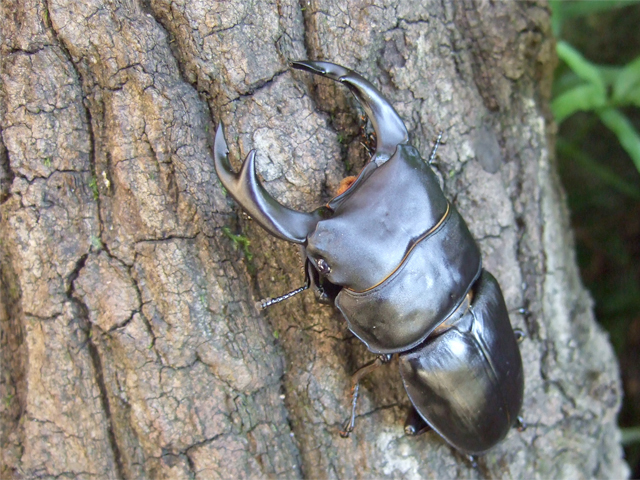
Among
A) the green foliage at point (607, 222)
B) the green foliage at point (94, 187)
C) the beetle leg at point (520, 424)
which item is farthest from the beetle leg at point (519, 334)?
the green foliage at point (94, 187)

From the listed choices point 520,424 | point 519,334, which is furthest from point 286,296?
point 520,424

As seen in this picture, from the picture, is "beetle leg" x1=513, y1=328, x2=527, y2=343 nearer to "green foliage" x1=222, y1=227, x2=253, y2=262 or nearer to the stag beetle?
the stag beetle

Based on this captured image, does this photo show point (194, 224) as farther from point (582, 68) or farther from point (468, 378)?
point (582, 68)

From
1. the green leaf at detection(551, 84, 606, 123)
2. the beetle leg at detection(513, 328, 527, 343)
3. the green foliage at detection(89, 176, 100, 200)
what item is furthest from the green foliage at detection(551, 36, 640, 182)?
the green foliage at detection(89, 176, 100, 200)

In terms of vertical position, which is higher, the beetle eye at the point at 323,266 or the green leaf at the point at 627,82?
the beetle eye at the point at 323,266

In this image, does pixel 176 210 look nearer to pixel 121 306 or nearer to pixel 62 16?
pixel 121 306

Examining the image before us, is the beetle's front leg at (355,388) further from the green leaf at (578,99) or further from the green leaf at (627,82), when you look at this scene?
the green leaf at (627,82)

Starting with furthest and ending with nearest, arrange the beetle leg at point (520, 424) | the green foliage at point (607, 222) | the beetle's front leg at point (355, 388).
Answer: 1. the green foliage at point (607, 222)
2. the beetle leg at point (520, 424)
3. the beetle's front leg at point (355, 388)

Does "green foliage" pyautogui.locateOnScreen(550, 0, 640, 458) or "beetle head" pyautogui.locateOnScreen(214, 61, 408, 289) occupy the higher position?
"beetle head" pyautogui.locateOnScreen(214, 61, 408, 289)
